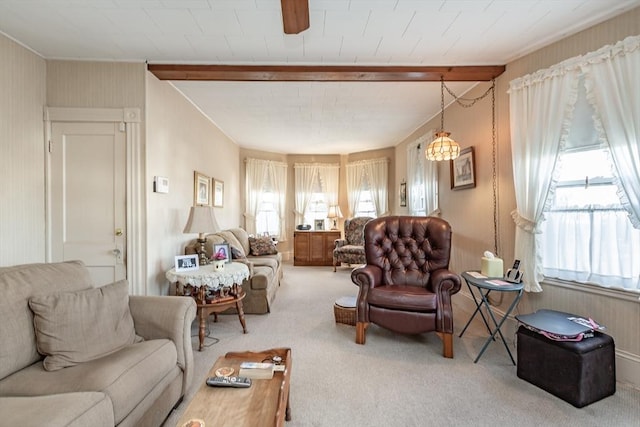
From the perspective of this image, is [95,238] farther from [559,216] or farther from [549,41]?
[549,41]

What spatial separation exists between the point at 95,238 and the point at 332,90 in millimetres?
2967

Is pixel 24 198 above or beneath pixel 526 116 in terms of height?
beneath

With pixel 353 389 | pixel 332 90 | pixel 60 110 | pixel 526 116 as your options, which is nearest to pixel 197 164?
pixel 60 110

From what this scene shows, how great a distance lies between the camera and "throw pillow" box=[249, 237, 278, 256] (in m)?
4.94

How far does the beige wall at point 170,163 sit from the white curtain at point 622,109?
386cm

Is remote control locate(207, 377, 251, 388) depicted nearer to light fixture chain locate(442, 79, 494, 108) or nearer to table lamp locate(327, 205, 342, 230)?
light fixture chain locate(442, 79, 494, 108)

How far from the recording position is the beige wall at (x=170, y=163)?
2818 mm

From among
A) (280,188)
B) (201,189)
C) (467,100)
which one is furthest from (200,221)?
(280,188)

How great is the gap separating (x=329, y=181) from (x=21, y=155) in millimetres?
5228

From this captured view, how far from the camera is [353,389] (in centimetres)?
198

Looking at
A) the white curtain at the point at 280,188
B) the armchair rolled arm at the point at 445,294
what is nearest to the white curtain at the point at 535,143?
the armchair rolled arm at the point at 445,294

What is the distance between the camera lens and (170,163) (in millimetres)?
3170

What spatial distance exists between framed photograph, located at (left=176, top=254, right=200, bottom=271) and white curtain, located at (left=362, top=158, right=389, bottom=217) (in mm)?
4336

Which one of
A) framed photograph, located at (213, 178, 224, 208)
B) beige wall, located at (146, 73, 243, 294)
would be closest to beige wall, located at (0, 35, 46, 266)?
beige wall, located at (146, 73, 243, 294)
